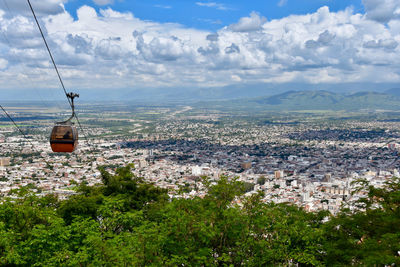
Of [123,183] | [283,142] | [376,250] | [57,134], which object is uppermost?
[57,134]

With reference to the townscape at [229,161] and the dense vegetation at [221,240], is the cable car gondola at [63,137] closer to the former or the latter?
the dense vegetation at [221,240]

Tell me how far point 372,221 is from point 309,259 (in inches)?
83.7

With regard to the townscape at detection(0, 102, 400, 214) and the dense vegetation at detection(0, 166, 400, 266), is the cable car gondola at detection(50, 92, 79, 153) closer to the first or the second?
the dense vegetation at detection(0, 166, 400, 266)

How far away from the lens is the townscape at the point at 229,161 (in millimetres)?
35000

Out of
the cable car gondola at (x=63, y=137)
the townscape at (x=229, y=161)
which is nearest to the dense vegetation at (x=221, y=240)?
the townscape at (x=229, y=161)

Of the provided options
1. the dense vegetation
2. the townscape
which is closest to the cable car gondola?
the dense vegetation

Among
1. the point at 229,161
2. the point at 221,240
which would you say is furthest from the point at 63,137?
the point at 229,161

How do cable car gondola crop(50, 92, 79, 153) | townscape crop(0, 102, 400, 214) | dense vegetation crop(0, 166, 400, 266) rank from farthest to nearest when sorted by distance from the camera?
townscape crop(0, 102, 400, 214) → cable car gondola crop(50, 92, 79, 153) → dense vegetation crop(0, 166, 400, 266)

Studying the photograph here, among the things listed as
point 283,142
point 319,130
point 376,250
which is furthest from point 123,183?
point 319,130

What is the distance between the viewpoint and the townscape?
3500 cm

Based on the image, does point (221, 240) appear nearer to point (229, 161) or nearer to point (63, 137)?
point (63, 137)

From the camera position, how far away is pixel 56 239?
8.01 meters

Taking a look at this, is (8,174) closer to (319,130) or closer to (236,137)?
(236,137)

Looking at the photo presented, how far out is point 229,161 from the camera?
59.2m
